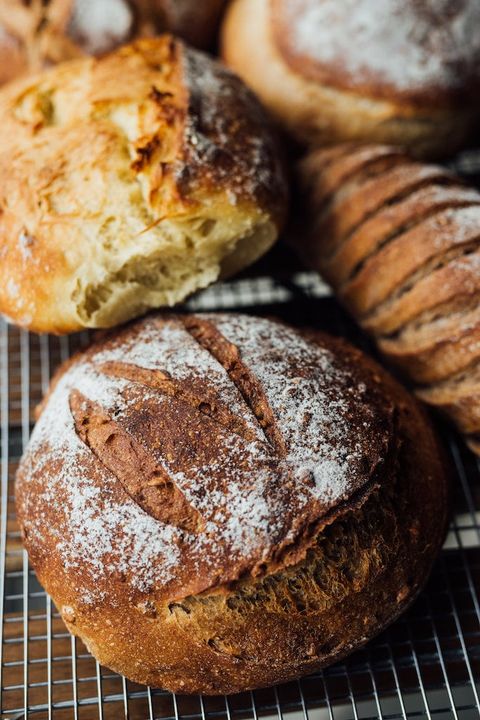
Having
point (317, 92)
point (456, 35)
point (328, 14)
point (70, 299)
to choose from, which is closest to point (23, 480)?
point (70, 299)

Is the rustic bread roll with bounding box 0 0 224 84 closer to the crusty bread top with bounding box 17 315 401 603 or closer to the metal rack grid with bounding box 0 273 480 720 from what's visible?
the crusty bread top with bounding box 17 315 401 603

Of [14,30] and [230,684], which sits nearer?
[230,684]

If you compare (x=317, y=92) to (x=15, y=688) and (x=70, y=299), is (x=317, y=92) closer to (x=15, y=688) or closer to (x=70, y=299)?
(x=70, y=299)

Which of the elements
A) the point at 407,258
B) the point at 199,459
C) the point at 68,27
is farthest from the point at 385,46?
the point at 199,459

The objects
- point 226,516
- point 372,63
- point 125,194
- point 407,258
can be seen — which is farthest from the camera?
point 372,63

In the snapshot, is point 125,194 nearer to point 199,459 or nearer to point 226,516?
point 199,459

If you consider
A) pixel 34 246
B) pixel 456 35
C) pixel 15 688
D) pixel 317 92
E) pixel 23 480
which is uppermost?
pixel 456 35

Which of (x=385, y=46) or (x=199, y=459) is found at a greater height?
(x=385, y=46)

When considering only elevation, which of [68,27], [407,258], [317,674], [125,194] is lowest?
[317,674]
